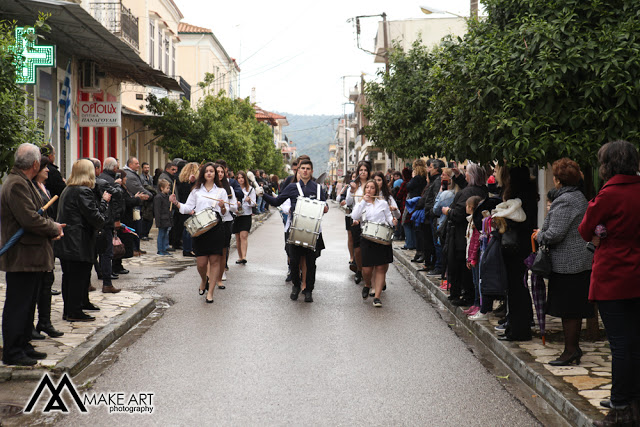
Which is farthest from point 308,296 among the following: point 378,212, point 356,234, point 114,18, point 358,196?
point 114,18

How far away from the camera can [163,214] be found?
1688 centimetres

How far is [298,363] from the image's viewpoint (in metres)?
7.30

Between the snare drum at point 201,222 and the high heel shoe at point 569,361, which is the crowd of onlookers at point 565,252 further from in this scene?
the snare drum at point 201,222

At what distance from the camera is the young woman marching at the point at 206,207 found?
1103 centimetres

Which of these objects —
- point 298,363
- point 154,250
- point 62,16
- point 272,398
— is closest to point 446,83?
point 298,363

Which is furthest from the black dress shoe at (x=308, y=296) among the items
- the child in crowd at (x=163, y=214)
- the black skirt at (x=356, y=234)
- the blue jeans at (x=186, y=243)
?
the blue jeans at (x=186, y=243)

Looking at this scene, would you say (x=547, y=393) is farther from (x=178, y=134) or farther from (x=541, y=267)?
(x=178, y=134)

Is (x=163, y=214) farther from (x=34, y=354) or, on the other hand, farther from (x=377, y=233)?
(x=34, y=354)

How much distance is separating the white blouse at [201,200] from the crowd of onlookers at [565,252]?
3.33 m

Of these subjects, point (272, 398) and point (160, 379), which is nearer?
point (272, 398)

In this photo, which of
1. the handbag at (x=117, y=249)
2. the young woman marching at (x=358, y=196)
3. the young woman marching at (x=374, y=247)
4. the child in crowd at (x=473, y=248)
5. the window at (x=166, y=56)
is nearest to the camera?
the child in crowd at (x=473, y=248)

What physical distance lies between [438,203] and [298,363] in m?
5.47

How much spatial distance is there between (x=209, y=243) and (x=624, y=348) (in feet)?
22.1

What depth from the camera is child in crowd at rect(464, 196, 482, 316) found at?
940 cm
